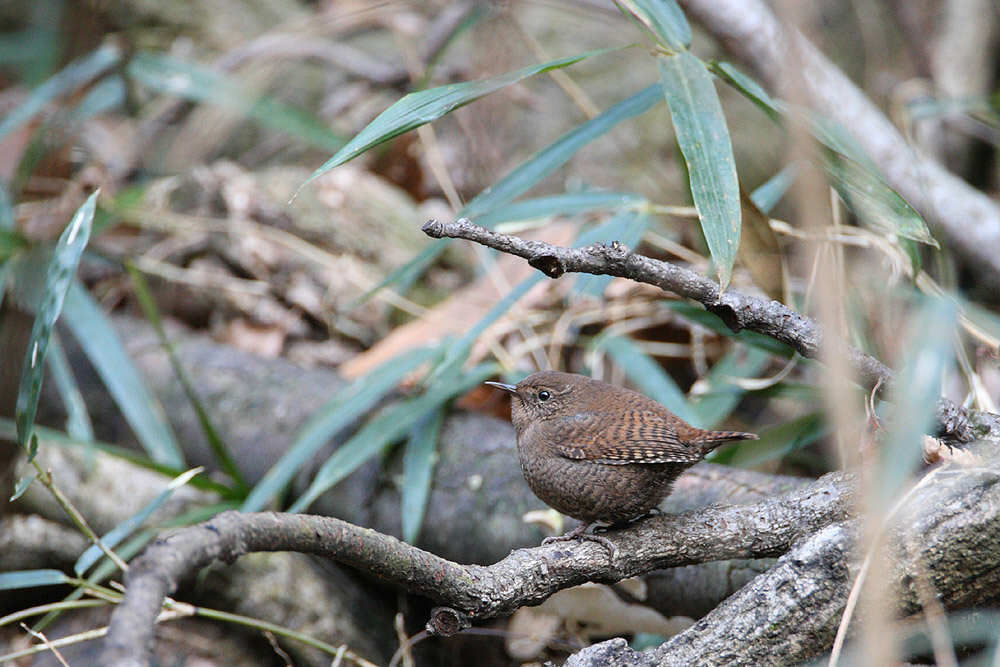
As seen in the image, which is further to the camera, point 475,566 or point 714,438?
point 714,438

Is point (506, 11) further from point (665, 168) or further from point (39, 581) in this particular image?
point (39, 581)

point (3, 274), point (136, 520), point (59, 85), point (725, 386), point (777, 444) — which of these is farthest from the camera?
point (59, 85)

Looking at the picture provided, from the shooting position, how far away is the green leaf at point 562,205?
319 cm

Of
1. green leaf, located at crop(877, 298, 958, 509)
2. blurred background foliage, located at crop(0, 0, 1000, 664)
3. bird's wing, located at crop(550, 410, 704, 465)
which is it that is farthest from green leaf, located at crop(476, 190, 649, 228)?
green leaf, located at crop(877, 298, 958, 509)

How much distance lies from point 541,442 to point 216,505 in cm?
138

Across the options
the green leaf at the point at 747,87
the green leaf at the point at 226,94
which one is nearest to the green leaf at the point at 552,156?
the green leaf at the point at 747,87

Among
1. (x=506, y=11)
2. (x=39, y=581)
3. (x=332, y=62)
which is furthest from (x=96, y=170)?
(x=39, y=581)

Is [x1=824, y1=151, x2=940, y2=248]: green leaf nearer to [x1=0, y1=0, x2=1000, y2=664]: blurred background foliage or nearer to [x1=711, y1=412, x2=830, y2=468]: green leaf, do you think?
[x1=0, y1=0, x2=1000, y2=664]: blurred background foliage

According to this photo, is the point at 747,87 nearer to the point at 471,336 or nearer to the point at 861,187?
the point at 861,187

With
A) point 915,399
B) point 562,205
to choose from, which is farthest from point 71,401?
point 915,399

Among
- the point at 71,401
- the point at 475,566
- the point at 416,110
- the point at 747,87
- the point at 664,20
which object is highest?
the point at 664,20

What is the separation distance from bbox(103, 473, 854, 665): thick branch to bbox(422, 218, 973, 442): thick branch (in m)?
0.26

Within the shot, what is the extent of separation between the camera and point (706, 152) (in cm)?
212

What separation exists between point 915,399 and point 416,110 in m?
1.33
